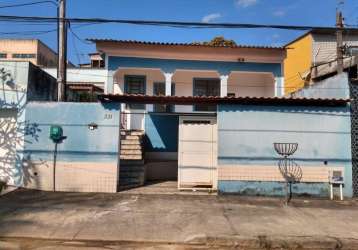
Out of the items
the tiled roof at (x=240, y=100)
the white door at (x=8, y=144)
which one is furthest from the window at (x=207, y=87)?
the white door at (x=8, y=144)

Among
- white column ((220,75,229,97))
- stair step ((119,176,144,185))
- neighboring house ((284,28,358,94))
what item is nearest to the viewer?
stair step ((119,176,144,185))

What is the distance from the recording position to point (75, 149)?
10820mm

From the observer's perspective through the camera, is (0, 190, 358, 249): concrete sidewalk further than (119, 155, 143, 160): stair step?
No

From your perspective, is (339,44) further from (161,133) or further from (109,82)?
(109,82)

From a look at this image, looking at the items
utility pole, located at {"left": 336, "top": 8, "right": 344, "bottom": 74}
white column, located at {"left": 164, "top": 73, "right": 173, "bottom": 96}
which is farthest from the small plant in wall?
utility pole, located at {"left": 336, "top": 8, "right": 344, "bottom": 74}

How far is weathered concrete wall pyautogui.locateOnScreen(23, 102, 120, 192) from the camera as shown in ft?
35.3

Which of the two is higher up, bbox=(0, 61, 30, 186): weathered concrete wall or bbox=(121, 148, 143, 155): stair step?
bbox=(0, 61, 30, 186): weathered concrete wall

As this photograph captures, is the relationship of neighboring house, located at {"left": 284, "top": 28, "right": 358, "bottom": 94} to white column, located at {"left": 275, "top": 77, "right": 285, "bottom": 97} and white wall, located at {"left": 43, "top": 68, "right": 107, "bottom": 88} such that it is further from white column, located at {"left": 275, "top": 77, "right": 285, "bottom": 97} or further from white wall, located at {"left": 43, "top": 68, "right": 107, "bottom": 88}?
white wall, located at {"left": 43, "top": 68, "right": 107, "bottom": 88}

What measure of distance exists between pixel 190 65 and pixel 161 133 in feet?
10.7

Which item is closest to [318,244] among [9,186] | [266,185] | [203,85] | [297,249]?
[297,249]

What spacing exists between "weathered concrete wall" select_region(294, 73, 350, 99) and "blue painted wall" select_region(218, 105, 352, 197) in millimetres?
527

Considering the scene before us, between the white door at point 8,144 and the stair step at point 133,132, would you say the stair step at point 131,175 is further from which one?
the white door at point 8,144

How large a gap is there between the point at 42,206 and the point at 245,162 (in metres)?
5.75

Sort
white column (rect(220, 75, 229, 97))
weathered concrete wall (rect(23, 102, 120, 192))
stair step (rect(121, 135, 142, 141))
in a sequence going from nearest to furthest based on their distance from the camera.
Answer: weathered concrete wall (rect(23, 102, 120, 192))
stair step (rect(121, 135, 142, 141))
white column (rect(220, 75, 229, 97))
